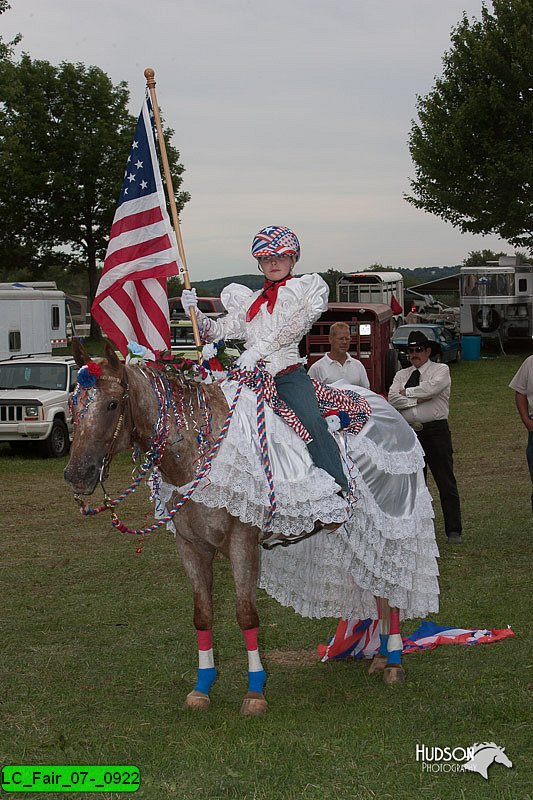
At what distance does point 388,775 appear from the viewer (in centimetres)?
466

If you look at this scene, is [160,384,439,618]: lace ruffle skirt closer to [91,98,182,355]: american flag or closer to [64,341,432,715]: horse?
[64,341,432,715]: horse

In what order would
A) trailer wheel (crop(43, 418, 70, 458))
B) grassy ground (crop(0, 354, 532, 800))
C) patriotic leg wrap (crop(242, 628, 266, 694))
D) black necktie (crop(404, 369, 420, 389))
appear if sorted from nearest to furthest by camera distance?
grassy ground (crop(0, 354, 532, 800)) < patriotic leg wrap (crop(242, 628, 266, 694)) < black necktie (crop(404, 369, 420, 389)) < trailer wheel (crop(43, 418, 70, 458))

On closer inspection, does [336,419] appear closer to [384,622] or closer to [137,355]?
[137,355]

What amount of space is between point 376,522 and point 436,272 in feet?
446

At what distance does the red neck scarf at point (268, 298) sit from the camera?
593cm

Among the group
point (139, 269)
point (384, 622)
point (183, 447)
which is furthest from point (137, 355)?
point (384, 622)

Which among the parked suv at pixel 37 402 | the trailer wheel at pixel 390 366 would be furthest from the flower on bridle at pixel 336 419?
the trailer wheel at pixel 390 366

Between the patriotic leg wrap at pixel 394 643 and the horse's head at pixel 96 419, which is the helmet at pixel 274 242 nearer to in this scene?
the horse's head at pixel 96 419

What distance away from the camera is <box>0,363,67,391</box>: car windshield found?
754 inches

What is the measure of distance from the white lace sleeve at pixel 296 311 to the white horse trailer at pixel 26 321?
19176mm

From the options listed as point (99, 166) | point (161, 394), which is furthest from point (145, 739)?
point (99, 166)

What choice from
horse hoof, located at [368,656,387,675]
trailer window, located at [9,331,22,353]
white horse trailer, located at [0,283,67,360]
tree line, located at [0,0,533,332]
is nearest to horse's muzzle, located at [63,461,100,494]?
horse hoof, located at [368,656,387,675]

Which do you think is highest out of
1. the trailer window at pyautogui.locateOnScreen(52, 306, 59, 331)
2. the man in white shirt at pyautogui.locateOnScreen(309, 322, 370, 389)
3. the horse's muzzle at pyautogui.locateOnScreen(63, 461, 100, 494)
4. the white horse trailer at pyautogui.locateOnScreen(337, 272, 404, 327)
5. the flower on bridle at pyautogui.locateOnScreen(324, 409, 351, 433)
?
the white horse trailer at pyautogui.locateOnScreen(337, 272, 404, 327)

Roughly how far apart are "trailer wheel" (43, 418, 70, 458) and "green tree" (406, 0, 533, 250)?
23658 millimetres
